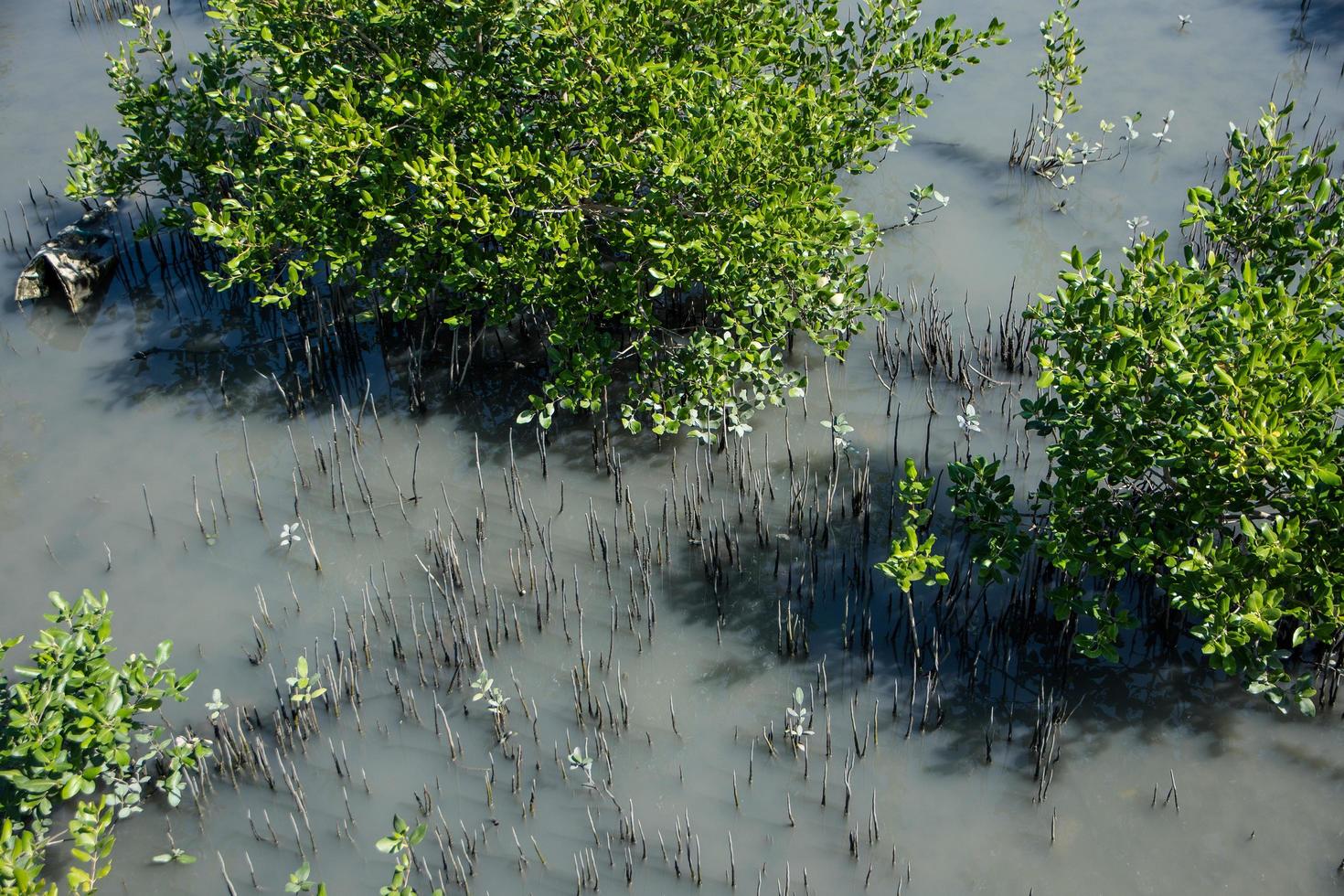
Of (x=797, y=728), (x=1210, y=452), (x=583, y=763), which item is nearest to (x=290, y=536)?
(x=583, y=763)

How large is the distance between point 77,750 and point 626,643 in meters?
2.46

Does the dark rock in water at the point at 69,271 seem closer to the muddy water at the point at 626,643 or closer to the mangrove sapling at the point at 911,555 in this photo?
the muddy water at the point at 626,643

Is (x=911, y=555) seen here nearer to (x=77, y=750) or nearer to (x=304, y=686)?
(x=304, y=686)

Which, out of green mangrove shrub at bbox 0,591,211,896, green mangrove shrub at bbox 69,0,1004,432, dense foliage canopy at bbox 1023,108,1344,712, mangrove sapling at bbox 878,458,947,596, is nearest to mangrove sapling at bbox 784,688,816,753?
mangrove sapling at bbox 878,458,947,596

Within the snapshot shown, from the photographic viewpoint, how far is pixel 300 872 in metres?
4.61

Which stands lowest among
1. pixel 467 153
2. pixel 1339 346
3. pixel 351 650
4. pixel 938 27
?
pixel 351 650

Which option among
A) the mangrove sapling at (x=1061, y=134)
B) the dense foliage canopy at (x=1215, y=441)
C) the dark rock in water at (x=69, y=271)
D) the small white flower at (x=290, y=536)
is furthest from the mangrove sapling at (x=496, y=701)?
the mangrove sapling at (x=1061, y=134)

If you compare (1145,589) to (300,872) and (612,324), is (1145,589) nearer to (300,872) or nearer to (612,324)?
(612,324)

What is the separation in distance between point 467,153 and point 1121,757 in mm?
4668

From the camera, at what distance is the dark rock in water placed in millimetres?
8289

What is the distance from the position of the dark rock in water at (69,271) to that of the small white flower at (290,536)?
3.10m

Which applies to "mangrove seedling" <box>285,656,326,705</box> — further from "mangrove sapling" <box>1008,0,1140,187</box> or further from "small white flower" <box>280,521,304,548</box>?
"mangrove sapling" <box>1008,0,1140,187</box>

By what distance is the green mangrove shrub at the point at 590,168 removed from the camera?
20.2 feet

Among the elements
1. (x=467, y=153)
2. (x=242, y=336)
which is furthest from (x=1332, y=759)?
(x=242, y=336)
